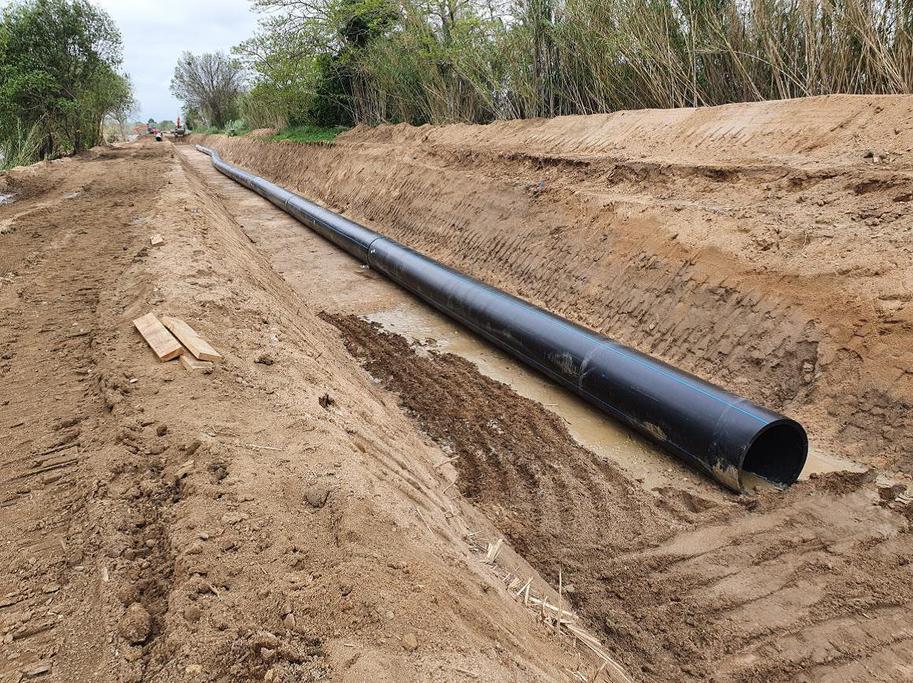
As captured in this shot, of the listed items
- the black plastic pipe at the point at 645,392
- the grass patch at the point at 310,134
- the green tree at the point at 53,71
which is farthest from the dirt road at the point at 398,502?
the green tree at the point at 53,71

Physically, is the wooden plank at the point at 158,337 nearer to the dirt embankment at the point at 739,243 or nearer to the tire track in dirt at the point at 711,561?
the tire track in dirt at the point at 711,561

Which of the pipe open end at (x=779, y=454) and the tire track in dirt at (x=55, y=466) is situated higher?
the tire track in dirt at (x=55, y=466)

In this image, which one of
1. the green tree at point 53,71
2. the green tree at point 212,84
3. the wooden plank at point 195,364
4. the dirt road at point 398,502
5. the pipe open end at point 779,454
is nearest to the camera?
the dirt road at point 398,502

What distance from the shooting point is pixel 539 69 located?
490 inches

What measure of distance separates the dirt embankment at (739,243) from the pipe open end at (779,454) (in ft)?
1.51

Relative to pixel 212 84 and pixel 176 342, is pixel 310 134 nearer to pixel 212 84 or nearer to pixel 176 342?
pixel 176 342

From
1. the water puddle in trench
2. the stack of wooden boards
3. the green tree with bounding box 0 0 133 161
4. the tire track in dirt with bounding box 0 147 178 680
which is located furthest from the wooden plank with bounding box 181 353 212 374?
the green tree with bounding box 0 0 133 161

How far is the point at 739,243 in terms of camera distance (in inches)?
252

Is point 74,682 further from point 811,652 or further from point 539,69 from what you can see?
point 539,69

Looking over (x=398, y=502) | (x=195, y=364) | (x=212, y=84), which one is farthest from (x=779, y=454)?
(x=212, y=84)

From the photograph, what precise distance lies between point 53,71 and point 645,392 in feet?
97.7

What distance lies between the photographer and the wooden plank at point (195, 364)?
4.19 meters

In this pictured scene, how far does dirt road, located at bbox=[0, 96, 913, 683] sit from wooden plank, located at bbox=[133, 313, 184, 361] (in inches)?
6.1

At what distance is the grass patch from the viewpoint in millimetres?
22900
